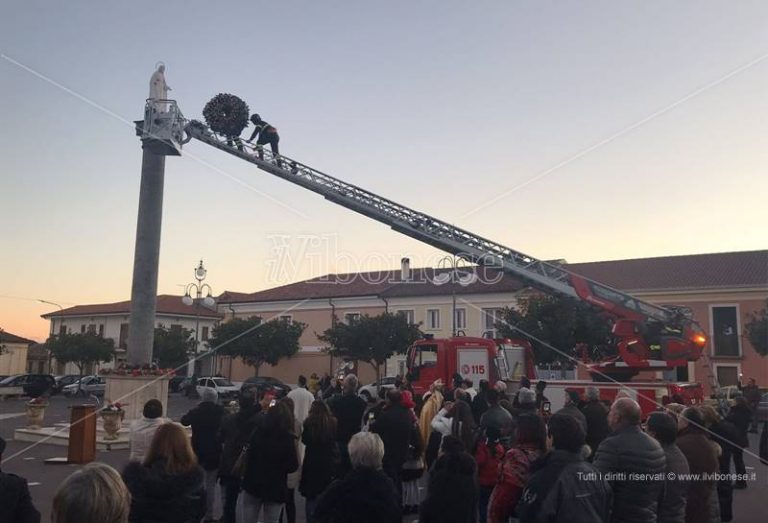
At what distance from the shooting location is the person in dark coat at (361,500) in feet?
12.7

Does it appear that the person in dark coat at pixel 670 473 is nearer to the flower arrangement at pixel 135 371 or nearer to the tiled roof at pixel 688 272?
the flower arrangement at pixel 135 371

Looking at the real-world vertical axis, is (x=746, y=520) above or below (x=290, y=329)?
below

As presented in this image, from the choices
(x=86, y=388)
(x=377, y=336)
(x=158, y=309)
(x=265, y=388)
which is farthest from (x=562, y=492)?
(x=158, y=309)

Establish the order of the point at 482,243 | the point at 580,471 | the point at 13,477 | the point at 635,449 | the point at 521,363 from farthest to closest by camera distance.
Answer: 1. the point at 521,363
2. the point at 482,243
3. the point at 635,449
4. the point at 580,471
5. the point at 13,477

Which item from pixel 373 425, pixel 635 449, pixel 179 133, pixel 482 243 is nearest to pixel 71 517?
pixel 635 449

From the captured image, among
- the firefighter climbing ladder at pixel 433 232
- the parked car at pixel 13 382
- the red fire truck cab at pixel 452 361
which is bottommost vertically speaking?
the parked car at pixel 13 382

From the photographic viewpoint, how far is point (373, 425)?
7.35 meters

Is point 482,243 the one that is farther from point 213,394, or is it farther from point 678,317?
point 213,394

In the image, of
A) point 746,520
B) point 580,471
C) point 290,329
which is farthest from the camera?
point 290,329

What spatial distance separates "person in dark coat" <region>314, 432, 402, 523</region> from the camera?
386 cm

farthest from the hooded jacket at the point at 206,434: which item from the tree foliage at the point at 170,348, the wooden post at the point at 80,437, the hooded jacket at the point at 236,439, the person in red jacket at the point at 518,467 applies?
the tree foliage at the point at 170,348

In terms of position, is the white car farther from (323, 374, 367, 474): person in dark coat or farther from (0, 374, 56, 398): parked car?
(323, 374, 367, 474): person in dark coat

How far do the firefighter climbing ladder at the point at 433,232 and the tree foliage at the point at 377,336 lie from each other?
71.6 ft

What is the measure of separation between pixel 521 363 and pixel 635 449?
13829 mm
